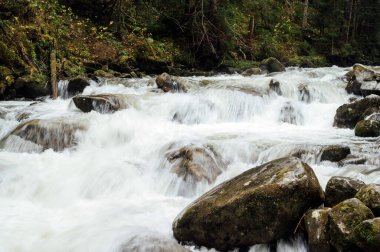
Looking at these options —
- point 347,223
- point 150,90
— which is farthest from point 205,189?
point 150,90

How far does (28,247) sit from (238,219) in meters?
2.63

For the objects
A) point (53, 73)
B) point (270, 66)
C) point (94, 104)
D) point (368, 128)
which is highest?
point (53, 73)

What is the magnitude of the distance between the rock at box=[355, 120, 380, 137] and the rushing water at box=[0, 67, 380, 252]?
0.32 metres

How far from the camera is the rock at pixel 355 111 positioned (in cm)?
908

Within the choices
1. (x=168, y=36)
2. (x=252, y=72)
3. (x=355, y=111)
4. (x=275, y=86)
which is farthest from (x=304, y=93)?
(x=168, y=36)

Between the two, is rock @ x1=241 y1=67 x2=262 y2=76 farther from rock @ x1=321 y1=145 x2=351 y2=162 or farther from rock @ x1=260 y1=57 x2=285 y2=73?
rock @ x1=321 y1=145 x2=351 y2=162

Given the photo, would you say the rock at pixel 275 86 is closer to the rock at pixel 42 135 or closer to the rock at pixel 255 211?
the rock at pixel 42 135

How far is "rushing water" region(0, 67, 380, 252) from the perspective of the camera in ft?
17.0

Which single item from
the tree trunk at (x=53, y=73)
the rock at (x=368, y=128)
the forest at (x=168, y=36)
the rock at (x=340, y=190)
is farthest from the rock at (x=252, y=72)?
the rock at (x=340, y=190)

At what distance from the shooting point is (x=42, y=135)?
8.26 metres

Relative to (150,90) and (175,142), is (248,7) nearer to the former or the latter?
(150,90)

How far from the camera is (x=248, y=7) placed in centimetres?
2391

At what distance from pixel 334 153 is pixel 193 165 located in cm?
242

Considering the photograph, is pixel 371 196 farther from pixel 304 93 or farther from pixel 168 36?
pixel 168 36
